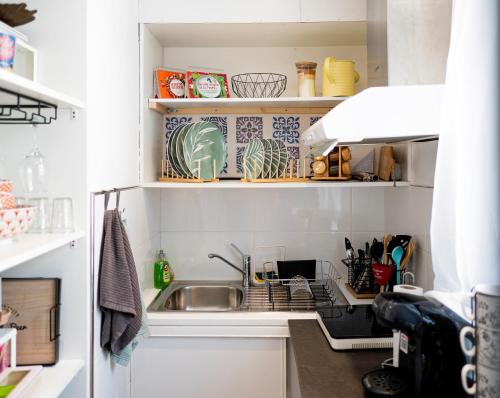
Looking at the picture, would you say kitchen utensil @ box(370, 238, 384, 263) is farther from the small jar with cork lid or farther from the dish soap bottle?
the dish soap bottle

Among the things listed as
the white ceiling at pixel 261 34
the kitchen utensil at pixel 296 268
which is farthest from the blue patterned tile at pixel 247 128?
the kitchen utensil at pixel 296 268

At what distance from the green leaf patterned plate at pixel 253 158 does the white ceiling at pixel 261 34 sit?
0.54m

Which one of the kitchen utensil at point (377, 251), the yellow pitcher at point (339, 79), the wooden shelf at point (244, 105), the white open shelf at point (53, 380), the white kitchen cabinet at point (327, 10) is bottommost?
the white open shelf at point (53, 380)

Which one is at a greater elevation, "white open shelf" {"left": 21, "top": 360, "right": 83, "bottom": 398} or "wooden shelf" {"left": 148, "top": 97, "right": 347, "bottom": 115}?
"wooden shelf" {"left": 148, "top": 97, "right": 347, "bottom": 115}

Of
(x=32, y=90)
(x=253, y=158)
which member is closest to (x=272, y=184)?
(x=253, y=158)

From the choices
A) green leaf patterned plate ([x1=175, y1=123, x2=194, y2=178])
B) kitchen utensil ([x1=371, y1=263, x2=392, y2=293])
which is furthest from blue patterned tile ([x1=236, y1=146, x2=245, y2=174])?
kitchen utensil ([x1=371, y1=263, x2=392, y2=293])

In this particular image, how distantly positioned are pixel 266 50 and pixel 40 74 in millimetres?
1348

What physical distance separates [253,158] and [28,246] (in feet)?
4.31

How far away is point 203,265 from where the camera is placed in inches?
98.1

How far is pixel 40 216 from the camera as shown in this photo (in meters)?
1.32

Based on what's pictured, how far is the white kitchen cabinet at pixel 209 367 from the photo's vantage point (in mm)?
1941

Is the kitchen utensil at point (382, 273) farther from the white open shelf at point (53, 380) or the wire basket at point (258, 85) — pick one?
the white open shelf at point (53, 380)

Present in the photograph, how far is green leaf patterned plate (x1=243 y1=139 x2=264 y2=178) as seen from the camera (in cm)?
224

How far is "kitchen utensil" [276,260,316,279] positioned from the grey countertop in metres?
0.58
